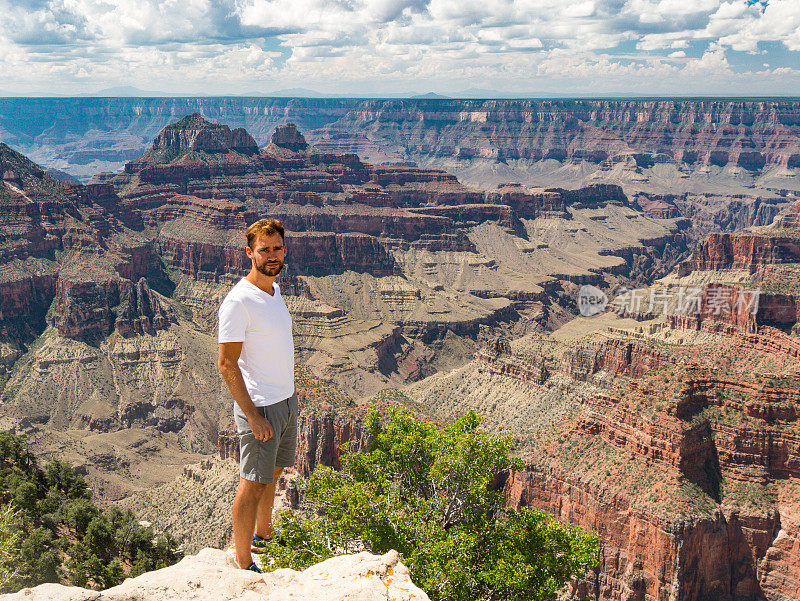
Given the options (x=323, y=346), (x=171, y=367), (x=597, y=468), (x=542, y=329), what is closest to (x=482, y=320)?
(x=542, y=329)

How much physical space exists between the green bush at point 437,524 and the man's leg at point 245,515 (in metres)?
2.48

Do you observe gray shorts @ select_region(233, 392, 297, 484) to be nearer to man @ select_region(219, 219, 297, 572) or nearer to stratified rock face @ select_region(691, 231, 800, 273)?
man @ select_region(219, 219, 297, 572)

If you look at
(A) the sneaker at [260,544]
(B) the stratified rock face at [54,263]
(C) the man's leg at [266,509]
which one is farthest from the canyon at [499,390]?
(C) the man's leg at [266,509]

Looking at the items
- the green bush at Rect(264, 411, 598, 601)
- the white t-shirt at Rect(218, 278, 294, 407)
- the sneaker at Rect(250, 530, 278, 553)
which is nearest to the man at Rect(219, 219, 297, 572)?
the white t-shirt at Rect(218, 278, 294, 407)

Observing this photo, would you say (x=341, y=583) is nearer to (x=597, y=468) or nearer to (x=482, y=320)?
(x=597, y=468)

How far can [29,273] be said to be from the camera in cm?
15800

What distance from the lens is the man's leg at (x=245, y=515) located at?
1861 centimetres

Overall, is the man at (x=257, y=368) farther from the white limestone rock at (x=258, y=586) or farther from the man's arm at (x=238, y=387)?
the white limestone rock at (x=258, y=586)

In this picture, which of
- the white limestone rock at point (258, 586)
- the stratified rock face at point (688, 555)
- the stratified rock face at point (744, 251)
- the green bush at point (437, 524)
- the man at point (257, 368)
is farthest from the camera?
the stratified rock face at point (744, 251)

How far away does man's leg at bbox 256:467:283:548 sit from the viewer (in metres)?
19.9

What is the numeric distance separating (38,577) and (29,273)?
142m

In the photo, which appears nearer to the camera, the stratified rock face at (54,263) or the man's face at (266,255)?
the man's face at (266,255)

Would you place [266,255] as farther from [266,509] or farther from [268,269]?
[266,509]

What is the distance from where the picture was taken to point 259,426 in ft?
58.1
